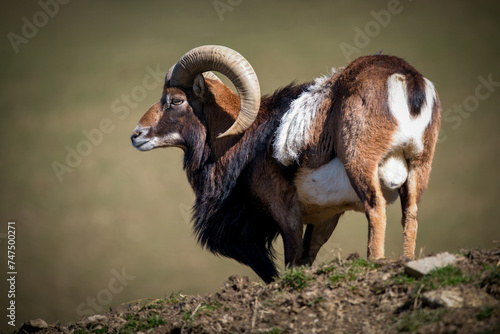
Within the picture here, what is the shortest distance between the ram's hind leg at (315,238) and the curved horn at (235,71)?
1.97 metres

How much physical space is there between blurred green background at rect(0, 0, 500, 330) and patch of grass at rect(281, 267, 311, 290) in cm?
1224

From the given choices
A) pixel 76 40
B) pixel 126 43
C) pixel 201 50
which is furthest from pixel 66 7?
pixel 201 50

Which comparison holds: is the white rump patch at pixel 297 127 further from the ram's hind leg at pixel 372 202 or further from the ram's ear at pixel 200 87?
the ram's ear at pixel 200 87

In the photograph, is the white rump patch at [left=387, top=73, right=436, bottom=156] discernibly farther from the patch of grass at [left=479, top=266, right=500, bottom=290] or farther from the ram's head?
the ram's head

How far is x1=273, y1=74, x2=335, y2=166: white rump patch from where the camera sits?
25.2 ft

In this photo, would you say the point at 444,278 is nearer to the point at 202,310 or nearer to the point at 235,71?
the point at 202,310

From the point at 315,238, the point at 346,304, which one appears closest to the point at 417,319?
the point at 346,304

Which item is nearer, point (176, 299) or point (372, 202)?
point (372, 202)

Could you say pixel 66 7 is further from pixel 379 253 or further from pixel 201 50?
pixel 379 253

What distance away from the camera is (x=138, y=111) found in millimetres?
24406

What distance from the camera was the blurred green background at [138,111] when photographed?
805 inches

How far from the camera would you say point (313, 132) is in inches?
299

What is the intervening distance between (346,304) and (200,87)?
443cm

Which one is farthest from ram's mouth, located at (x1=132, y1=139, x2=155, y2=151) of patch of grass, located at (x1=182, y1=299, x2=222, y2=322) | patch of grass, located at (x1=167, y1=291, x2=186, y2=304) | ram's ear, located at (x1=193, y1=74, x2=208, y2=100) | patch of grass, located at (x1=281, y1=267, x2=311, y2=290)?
patch of grass, located at (x1=281, y1=267, x2=311, y2=290)
